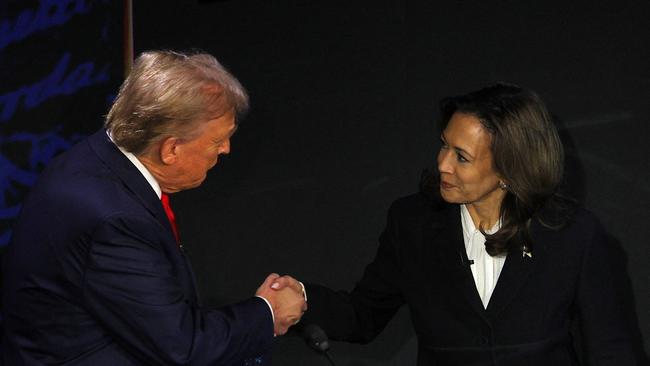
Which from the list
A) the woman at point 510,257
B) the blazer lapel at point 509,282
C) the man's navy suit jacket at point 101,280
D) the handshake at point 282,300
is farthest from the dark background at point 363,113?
the man's navy suit jacket at point 101,280

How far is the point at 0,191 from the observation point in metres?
2.97

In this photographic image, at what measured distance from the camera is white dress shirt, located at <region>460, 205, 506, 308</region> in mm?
2365

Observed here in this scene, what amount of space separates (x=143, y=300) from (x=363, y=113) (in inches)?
57.1

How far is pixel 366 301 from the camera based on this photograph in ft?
8.40

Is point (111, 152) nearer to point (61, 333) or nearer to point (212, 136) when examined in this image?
point (212, 136)

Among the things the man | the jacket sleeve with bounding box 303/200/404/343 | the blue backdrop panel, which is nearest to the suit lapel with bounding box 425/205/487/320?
the jacket sleeve with bounding box 303/200/404/343

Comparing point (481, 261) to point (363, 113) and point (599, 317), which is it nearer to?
point (599, 317)

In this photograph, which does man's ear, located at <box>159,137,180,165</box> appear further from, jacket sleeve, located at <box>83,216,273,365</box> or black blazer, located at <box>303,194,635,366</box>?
black blazer, located at <box>303,194,635,366</box>

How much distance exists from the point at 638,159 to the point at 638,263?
0.96 feet

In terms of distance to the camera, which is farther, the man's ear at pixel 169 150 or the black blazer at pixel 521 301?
the black blazer at pixel 521 301

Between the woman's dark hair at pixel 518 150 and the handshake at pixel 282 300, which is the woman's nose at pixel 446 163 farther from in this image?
the handshake at pixel 282 300

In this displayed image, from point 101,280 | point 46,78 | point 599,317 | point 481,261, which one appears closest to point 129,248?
point 101,280

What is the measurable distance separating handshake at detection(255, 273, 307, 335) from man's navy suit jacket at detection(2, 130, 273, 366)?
7.3 inches

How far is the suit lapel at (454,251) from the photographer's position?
2.33 meters
